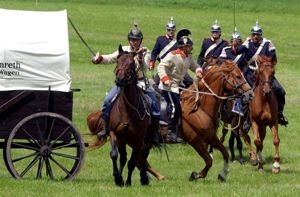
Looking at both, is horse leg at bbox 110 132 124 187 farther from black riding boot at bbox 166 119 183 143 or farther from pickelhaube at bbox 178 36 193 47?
pickelhaube at bbox 178 36 193 47

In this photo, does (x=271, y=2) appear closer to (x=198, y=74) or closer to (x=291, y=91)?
(x=291, y=91)

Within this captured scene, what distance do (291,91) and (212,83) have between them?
16314 millimetres

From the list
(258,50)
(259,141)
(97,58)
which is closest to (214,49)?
(258,50)

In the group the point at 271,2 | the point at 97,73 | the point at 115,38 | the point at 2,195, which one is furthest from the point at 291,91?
the point at 271,2

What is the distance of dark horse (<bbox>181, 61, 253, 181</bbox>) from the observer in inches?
649

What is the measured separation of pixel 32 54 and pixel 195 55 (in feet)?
91.7

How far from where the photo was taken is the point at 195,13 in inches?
2181

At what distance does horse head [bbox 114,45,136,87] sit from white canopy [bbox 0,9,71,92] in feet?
4.64

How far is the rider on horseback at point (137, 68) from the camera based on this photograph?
1447 cm

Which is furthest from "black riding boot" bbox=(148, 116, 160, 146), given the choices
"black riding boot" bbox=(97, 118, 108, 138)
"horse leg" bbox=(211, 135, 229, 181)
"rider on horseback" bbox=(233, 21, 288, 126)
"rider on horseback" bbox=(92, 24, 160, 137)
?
"rider on horseback" bbox=(233, 21, 288, 126)

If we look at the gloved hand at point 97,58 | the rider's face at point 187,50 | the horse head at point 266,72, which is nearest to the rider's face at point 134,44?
the gloved hand at point 97,58

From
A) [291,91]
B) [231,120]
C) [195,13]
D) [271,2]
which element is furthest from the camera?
[271,2]

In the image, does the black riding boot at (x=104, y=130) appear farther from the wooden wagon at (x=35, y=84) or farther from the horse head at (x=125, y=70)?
the horse head at (x=125, y=70)

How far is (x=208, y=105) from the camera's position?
1661 cm
